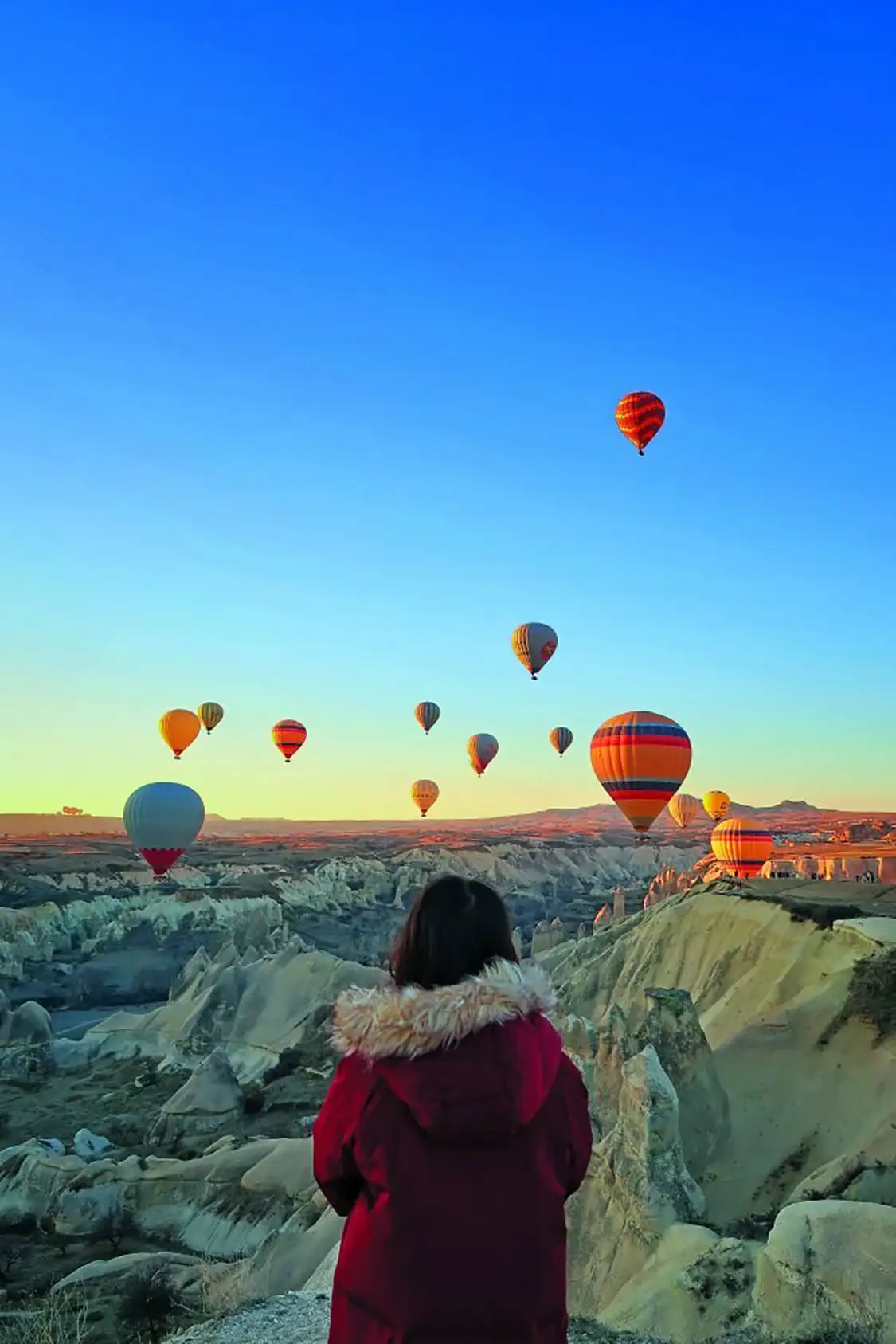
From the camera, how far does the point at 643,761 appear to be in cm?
2431

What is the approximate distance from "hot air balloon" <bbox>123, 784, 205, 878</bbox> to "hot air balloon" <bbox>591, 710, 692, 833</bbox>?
1657cm

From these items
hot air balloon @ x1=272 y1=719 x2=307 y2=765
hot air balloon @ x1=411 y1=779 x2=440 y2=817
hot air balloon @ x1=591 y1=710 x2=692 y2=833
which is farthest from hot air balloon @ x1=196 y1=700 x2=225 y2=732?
hot air balloon @ x1=591 y1=710 x2=692 y2=833

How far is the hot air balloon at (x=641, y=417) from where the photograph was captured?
2719 centimetres

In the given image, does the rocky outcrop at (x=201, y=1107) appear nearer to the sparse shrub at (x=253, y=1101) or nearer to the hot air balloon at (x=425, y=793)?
the sparse shrub at (x=253, y=1101)

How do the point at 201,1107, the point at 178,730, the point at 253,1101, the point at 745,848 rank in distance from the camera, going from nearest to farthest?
the point at 201,1107 → the point at 253,1101 → the point at 745,848 → the point at 178,730

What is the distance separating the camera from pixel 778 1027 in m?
16.4

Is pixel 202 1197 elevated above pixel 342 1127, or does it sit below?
below

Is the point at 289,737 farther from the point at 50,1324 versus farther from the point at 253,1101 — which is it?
the point at 50,1324

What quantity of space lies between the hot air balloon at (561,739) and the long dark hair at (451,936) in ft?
191

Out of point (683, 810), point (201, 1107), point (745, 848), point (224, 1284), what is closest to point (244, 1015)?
point (201, 1107)

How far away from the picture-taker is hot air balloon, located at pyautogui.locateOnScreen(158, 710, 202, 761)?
49438 mm

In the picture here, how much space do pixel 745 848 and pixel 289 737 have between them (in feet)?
91.8

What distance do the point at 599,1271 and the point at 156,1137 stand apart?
15.6 m

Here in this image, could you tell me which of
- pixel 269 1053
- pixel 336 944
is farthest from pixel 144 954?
pixel 269 1053
